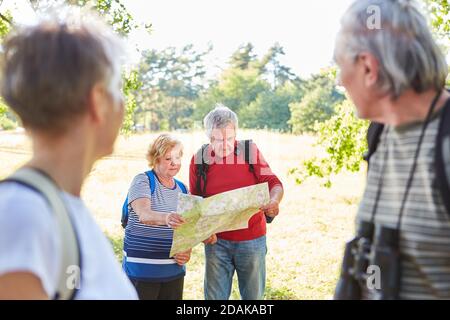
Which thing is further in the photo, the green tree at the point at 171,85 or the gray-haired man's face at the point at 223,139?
the green tree at the point at 171,85

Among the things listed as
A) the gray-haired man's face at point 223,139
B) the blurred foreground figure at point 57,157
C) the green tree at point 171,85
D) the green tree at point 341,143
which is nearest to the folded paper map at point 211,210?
the gray-haired man's face at point 223,139

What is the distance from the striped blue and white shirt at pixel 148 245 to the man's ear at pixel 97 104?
230cm

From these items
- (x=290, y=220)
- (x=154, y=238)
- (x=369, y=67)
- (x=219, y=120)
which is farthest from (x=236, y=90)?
(x=369, y=67)

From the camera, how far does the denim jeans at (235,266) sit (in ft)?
12.6

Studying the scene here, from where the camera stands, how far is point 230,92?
148 ft

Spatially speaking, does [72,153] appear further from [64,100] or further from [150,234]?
[150,234]

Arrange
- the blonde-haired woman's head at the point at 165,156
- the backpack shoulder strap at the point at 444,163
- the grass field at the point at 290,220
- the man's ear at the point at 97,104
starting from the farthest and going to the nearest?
1. the grass field at the point at 290,220
2. the blonde-haired woman's head at the point at 165,156
3. the backpack shoulder strap at the point at 444,163
4. the man's ear at the point at 97,104

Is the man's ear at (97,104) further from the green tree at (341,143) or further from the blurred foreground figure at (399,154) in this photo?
the green tree at (341,143)

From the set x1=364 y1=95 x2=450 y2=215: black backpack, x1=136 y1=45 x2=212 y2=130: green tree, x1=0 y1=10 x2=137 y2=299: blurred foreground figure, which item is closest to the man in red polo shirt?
x1=364 y1=95 x2=450 y2=215: black backpack

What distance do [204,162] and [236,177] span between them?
0.26 metres

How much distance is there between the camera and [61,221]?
3.48 ft

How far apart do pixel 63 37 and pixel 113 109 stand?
0.20 metres

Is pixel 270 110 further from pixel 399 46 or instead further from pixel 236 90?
pixel 399 46

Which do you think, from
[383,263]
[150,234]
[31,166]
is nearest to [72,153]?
[31,166]
